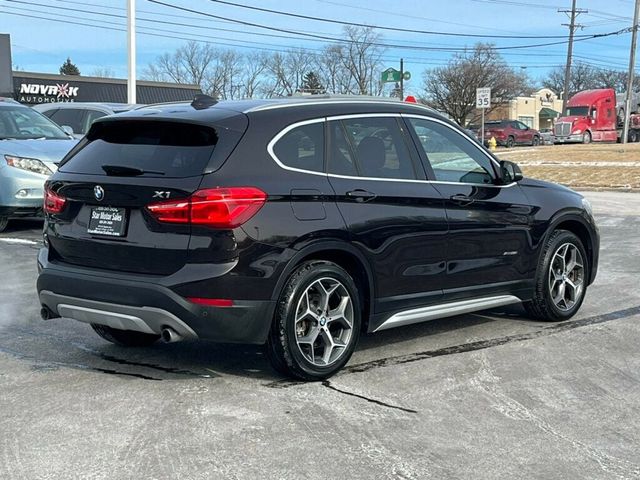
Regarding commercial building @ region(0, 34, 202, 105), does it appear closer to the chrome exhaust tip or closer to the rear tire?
the rear tire

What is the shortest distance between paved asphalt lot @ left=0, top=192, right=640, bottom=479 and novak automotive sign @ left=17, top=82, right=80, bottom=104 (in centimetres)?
4698

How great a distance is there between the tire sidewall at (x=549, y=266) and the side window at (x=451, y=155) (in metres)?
0.83

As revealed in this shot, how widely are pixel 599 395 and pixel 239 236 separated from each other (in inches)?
93.0

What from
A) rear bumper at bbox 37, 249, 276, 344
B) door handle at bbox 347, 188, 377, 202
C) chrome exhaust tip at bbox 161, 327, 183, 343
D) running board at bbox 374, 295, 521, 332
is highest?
door handle at bbox 347, 188, 377, 202

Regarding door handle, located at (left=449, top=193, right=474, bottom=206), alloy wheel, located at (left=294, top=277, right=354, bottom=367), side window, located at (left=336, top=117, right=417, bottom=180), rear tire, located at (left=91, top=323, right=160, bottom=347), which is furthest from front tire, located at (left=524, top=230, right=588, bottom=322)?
rear tire, located at (left=91, top=323, right=160, bottom=347)

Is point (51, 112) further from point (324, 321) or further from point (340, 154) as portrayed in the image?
point (324, 321)

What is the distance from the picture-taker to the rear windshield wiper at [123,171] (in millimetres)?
4711

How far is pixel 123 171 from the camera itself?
15.7 feet

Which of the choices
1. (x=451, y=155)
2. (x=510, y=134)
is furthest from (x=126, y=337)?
(x=510, y=134)

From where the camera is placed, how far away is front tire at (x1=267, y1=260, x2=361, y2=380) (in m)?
4.72

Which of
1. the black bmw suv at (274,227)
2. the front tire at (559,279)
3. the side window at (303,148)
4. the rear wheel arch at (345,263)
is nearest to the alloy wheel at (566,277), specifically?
the front tire at (559,279)

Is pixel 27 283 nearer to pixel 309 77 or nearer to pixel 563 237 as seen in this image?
pixel 563 237

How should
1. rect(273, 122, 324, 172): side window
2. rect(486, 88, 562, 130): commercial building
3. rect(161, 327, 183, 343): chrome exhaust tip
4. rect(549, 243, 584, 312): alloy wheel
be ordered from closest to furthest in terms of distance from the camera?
1. rect(161, 327, 183, 343): chrome exhaust tip
2. rect(273, 122, 324, 172): side window
3. rect(549, 243, 584, 312): alloy wheel
4. rect(486, 88, 562, 130): commercial building

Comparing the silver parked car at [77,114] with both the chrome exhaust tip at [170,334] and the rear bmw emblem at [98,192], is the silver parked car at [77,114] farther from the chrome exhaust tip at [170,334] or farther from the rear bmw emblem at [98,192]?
the chrome exhaust tip at [170,334]
